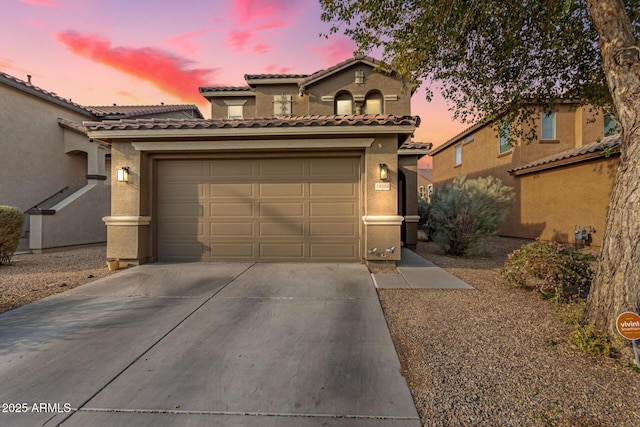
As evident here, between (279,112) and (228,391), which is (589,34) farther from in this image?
(279,112)

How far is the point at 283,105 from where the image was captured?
14094mm

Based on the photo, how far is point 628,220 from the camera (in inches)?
124

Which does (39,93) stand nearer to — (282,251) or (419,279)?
(282,251)

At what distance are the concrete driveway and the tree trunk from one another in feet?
8.16

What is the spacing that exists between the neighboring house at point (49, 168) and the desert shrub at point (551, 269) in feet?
41.4

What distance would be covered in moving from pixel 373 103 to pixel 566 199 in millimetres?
8820

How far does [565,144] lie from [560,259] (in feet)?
42.4

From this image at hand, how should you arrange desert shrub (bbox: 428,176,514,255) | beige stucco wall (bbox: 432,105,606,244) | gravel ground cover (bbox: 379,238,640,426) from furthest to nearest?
beige stucco wall (bbox: 432,105,606,244)
desert shrub (bbox: 428,176,514,255)
gravel ground cover (bbox: 379,238,640,426)

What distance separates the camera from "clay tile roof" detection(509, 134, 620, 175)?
9157 millimetres

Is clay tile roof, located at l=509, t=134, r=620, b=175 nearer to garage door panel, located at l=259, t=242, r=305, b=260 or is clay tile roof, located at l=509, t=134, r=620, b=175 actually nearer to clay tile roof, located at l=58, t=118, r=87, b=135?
garage door panel, located at l=259, t=242, r=305, b=260

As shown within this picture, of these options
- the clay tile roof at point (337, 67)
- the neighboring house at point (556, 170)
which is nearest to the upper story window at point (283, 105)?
the clay tile roof at point (337, 67)

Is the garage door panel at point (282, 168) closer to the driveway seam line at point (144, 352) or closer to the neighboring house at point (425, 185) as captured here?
the driveway seam line at point (144, 352)

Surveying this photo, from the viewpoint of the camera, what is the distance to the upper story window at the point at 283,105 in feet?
46.2

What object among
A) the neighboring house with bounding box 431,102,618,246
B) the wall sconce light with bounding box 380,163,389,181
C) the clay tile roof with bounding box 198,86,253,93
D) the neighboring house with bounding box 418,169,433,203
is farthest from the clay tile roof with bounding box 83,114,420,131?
the neighboring house with bounding box 418,169,433,203
